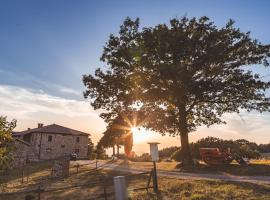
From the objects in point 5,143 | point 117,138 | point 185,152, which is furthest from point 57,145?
point 5,143

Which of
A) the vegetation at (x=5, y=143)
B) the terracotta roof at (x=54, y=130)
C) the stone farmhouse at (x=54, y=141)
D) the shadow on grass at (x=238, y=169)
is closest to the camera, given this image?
the vegetation at (x=5, y=143)

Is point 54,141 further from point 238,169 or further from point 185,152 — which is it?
point 238,169

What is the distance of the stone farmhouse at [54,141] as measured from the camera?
63969mm

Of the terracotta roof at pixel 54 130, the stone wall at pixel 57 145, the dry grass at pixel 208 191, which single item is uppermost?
the terracotta roof at pixel 54 130

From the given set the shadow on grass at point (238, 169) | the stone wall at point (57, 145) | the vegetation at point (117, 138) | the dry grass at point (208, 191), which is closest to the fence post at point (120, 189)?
the dry grass at point (208, 191)

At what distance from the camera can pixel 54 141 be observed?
66125mm

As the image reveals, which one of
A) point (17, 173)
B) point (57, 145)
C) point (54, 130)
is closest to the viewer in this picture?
point (17, 173)

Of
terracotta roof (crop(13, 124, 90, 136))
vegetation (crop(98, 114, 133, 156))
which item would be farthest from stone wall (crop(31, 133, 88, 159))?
vegetation (crop(98, 114, 133, 156))

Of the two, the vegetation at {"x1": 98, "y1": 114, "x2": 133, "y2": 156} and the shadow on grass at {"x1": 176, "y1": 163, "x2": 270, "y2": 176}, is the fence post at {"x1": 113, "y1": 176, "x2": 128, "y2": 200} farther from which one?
the vegetation at {"x1": 98, "y1": 114, "x2": 133, "y2": 156}

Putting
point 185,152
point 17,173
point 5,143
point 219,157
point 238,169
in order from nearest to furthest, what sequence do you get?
point 5,143 → point 238,169 → point 219,157 → point 185,152 → point 17,173

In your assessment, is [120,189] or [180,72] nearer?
[120,189]

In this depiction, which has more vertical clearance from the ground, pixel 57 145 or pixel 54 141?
pixel 54 141

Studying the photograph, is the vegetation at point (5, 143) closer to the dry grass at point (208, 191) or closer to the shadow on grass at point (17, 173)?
the dry grass at point (208, 191)

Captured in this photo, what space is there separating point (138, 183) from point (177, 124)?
1313 cm
